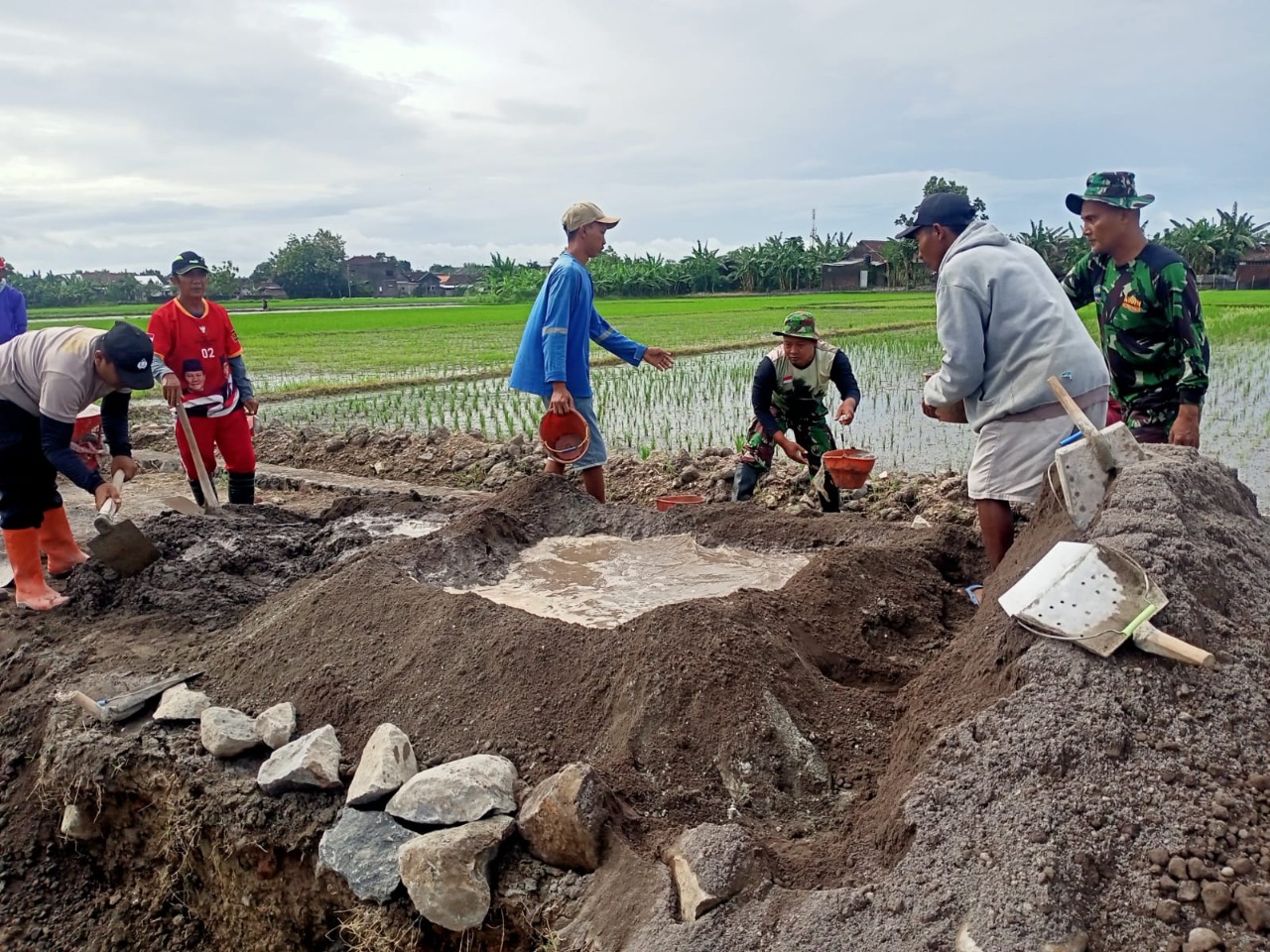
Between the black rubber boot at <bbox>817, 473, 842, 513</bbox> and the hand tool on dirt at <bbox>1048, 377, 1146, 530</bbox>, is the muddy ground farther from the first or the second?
the black rubber boot at <bbox>817, 473, 842, 513</bbox>

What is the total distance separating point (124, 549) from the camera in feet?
15.0

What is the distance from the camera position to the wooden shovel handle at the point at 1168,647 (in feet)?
6.84

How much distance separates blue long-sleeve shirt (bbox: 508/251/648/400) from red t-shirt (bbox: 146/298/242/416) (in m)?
1.78

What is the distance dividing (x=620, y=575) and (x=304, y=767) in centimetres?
188

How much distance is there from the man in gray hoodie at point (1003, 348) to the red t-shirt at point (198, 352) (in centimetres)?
401

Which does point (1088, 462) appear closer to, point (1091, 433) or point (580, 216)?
point (1091, 433)

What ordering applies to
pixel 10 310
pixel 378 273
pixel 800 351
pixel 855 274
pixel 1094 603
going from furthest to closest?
pixel 378 273
pixel 855 274
pixel 10 310
pixel 800 351
pixel 1094 603

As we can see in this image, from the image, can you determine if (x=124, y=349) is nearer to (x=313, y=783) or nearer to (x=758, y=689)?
(x=313, y=783)

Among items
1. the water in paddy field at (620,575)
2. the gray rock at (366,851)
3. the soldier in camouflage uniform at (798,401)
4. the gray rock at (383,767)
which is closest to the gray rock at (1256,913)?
the gray rock at (366,851)

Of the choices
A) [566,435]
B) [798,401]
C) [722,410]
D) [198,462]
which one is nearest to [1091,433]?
[798,401]

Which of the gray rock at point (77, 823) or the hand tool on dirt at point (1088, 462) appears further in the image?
the gray rock at point (77, 823)

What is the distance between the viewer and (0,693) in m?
3.93

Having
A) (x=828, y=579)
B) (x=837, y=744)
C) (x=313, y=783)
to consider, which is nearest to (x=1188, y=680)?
(x=837, y=744)

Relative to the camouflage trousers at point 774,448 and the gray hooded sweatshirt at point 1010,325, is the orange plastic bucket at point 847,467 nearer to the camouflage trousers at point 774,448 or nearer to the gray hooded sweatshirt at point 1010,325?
the camouflage trousers at point 774,448
